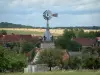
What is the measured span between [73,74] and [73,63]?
34597 millimetres

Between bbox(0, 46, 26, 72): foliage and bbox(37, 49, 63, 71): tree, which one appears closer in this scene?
bbox(0, 46, 26, 72): foliage

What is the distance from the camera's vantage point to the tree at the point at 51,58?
192 ft

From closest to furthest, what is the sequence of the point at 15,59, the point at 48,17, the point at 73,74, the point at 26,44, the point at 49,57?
the point at 73,74 → the point at 15,59 → the point at 49,57 → the point at 48,17 → the point at 26,44

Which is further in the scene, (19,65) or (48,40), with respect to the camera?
(48,40)

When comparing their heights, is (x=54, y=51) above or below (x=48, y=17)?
below

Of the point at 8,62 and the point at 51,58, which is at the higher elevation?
the point at 8,62

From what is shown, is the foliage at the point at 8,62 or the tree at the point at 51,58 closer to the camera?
the foliage at the point at 8,62

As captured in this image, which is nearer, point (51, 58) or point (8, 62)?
point (8, 62)

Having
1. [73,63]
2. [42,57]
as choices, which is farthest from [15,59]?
[73,63]

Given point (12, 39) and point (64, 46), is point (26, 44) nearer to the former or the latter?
point (64, 46)

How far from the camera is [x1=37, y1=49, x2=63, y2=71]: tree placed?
58.4 m

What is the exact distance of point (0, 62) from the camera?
43.2 metres

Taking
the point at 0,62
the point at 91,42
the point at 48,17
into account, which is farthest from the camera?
the point at 91,42

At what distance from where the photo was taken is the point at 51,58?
59250 millimetres
